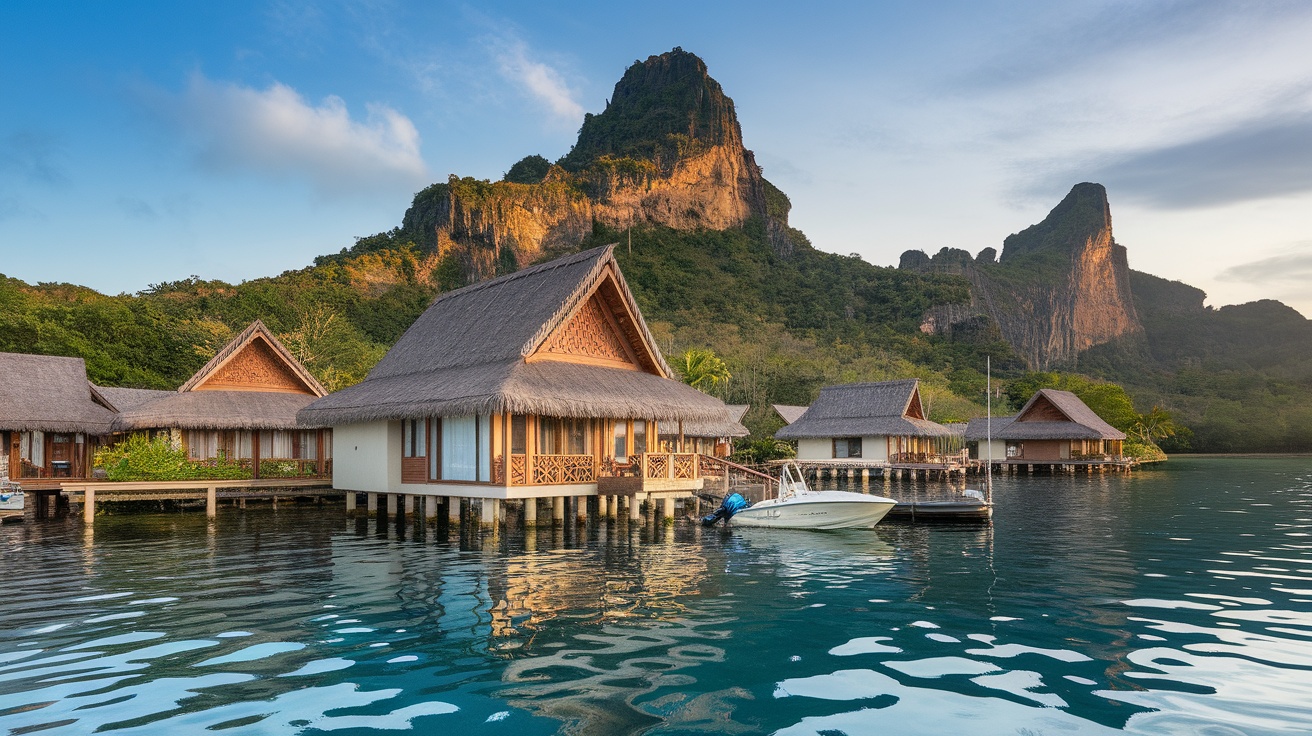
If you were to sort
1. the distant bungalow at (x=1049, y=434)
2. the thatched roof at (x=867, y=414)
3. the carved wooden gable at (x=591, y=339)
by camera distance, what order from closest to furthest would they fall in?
1. the carved wooden gable at (x=591, y=339)
2. the thatched roof at (x=867, y=414)
3. the distant bungalow at (x=1049, y=434)

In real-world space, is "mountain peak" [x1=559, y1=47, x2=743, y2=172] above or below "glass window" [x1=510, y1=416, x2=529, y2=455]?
above

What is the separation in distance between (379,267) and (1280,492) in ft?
257

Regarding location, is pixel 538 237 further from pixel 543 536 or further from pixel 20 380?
pixel 543 536

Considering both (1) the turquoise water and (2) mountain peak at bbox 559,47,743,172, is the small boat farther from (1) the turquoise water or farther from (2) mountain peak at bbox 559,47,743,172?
(2) mountain peak at bbox 559,47,743,172

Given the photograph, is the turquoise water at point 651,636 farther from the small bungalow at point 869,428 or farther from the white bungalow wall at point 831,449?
the white bungalow wall at point 831,449

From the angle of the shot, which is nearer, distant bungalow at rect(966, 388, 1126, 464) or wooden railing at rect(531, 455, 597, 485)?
wooden railing at rect(531, 455, 597, 485)

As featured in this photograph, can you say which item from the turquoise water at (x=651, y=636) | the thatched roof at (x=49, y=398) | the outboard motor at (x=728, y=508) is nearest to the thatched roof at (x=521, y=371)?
the outboard motor at (x=728, y=508)

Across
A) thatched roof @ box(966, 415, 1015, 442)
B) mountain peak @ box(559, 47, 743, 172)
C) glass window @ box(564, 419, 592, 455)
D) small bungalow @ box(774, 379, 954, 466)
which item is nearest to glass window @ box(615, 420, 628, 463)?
glass window @ box(564, 419, 592, 455)

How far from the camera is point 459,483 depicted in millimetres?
20547

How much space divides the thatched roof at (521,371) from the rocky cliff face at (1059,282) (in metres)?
128

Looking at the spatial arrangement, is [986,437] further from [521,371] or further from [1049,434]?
[521,371]

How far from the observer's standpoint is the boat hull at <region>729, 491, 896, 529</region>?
21.2 meters

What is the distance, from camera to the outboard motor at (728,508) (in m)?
22.3

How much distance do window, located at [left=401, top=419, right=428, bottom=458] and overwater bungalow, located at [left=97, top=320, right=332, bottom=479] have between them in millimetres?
5774
